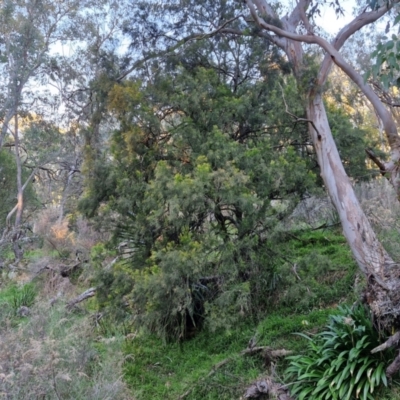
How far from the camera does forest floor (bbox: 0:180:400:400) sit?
388 centimetres

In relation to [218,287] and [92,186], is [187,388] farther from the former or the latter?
[92,186]

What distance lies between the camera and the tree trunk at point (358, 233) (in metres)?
4.50

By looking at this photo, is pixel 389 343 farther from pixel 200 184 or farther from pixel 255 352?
pixel 200 184

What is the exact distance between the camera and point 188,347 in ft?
22.4

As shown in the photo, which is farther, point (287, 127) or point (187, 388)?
point (287, 127)

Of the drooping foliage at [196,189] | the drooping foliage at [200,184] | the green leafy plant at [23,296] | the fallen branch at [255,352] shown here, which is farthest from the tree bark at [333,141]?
the green leafy plant at [23,296]

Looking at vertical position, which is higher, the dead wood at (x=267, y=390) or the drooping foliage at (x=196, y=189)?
the drooping foliage at (x=196, y=189)

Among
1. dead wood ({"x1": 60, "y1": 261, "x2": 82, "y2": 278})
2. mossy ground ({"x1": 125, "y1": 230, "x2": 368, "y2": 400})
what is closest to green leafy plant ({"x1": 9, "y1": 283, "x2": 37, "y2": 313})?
dead wood ({"x1": 60, "y1": 261, "x2": 82, "y2": 278})

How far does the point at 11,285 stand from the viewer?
38.8 feet

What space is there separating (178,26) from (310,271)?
15.6ft

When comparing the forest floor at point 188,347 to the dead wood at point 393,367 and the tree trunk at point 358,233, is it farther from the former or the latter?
the tree trunk at point 358,233

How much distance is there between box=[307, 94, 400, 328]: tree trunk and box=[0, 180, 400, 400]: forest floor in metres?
0.37

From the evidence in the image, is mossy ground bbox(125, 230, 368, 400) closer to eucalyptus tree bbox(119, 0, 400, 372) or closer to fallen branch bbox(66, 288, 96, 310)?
eucalyptus tree bbox(119, 0, 400, 372)

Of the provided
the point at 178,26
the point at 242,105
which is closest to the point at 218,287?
the point at 242,105
